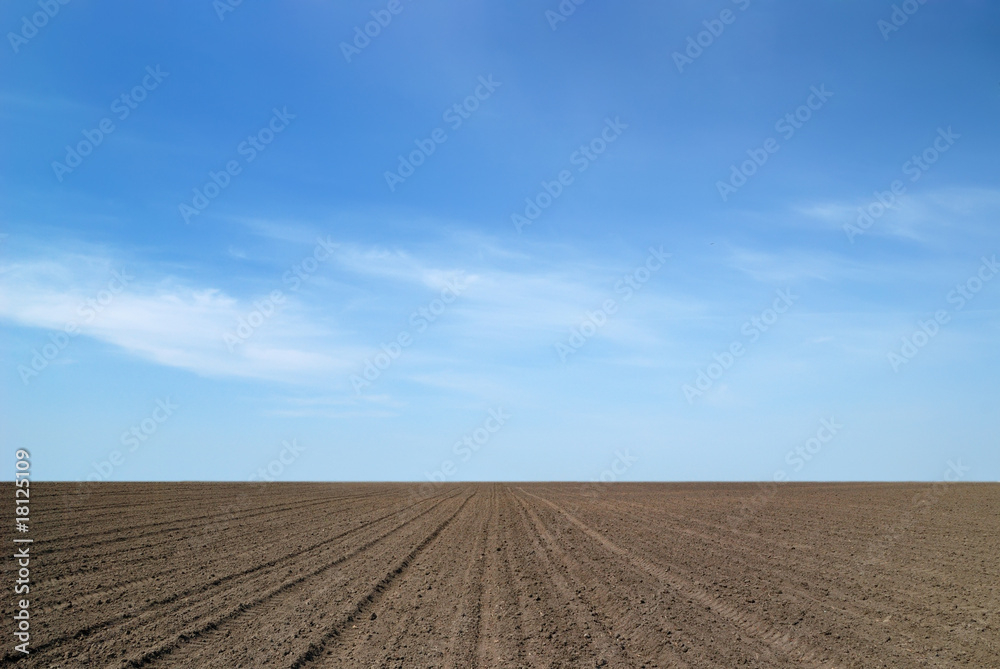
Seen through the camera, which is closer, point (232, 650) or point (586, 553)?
point (232, 650)

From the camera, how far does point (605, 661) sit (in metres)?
8.11

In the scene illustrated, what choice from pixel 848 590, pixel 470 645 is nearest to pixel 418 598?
pixel 470 645

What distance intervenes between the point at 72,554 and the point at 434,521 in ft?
40.3

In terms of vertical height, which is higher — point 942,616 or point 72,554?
point 72,554

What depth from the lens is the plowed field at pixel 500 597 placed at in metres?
8.36

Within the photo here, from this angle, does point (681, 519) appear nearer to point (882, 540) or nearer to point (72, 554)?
point (882, 540)

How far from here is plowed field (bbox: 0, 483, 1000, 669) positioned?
27.4 feet

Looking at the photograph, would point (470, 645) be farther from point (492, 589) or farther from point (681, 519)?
point (681, 519)

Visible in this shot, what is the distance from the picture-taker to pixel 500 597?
36.8ft

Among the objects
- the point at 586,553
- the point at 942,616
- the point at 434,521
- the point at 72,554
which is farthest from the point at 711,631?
the point at 434,521

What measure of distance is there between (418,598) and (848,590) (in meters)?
7.35

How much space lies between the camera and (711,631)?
949cm

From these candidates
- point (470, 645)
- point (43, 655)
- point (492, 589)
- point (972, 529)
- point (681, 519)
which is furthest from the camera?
point (681, 519)

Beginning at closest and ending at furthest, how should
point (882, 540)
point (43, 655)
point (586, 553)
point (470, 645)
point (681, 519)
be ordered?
point (43, 655) → point (470, 645) → point (586, 553) → point (882, 540) → point (681, 519)
